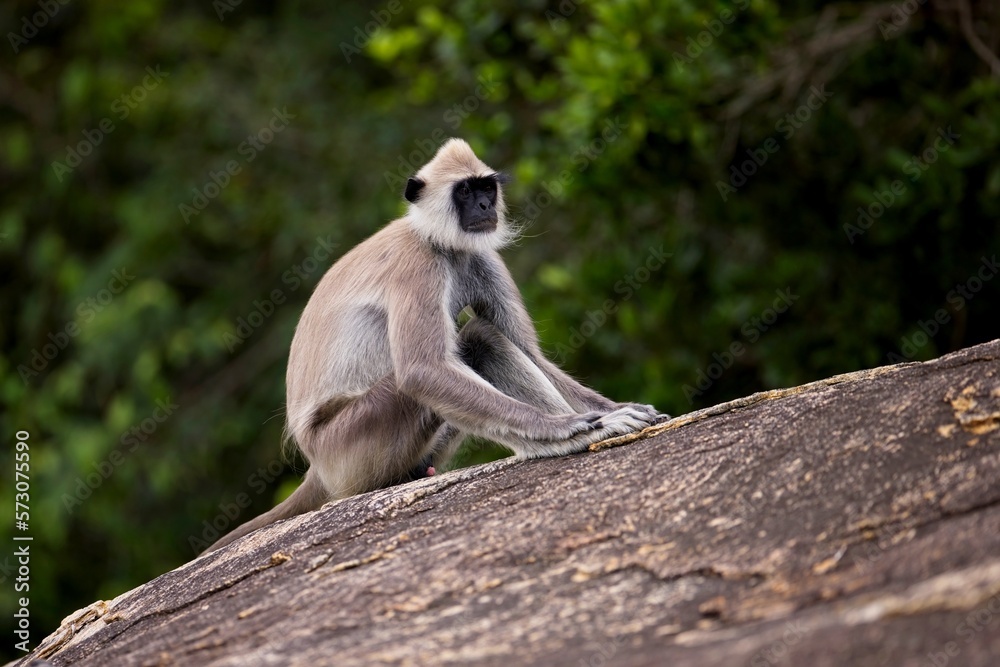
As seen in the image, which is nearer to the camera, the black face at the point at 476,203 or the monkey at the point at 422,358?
the monkey at the point at 422,358

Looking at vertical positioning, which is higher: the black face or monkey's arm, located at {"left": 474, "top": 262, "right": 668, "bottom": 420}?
the black face

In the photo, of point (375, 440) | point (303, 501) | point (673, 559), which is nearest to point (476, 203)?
point (375, 440)

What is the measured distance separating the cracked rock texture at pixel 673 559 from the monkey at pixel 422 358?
364 millimetres

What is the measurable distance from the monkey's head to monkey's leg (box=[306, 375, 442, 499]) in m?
0.68

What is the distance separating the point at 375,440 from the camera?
187 inches

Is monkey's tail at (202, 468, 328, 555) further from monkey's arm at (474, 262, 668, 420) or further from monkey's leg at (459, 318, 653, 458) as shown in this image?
monkey's arm at (474, 262, 668, 420)

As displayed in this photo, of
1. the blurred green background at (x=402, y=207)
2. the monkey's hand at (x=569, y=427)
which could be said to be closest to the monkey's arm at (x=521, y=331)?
the monkey's hand at (x=569, y=427)

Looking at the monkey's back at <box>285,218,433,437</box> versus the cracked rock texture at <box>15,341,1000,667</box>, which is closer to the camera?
the cracked rock texture at <box>15,341,1000,667</box>

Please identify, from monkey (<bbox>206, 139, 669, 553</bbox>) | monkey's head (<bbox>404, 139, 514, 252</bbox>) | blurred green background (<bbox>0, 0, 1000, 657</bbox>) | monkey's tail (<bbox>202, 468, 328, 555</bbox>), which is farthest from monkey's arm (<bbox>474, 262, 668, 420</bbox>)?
blurred green background (<bbox>0, 0, 1000, 657</bbox>)

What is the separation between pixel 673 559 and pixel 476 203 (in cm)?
230

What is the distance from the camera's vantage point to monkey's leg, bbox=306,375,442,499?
4.76 metres

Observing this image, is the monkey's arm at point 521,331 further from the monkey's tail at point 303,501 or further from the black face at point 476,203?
the monkey's tail at point 303,501

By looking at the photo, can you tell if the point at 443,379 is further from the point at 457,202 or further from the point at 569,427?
the point at 457,202

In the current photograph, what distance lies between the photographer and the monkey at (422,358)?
458cm
